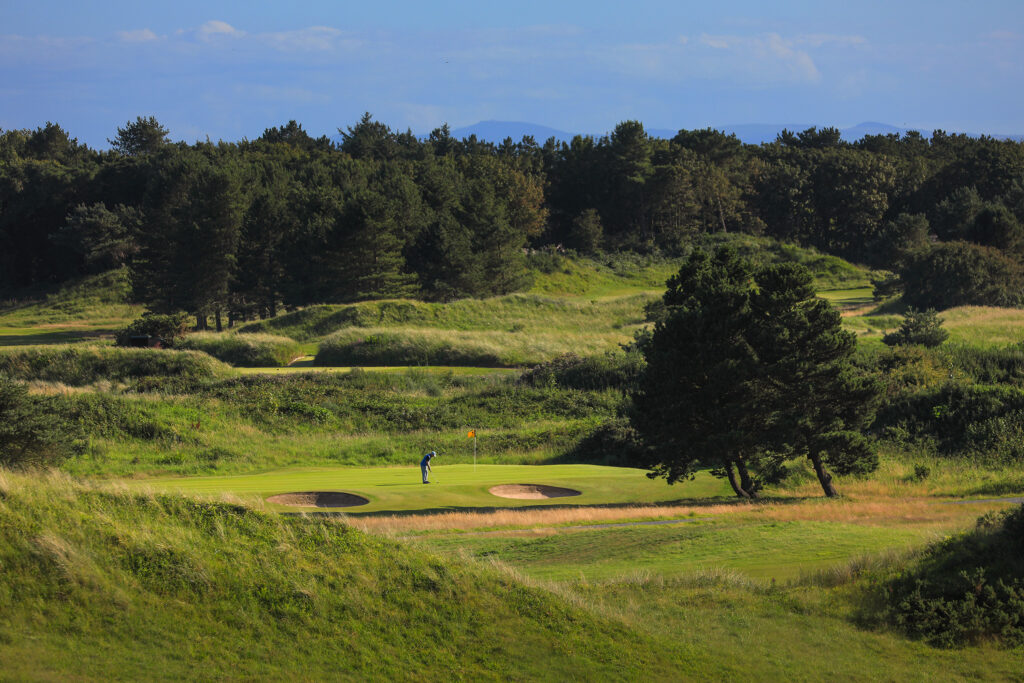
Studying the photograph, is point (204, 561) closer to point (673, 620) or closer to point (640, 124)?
point (673, 620)

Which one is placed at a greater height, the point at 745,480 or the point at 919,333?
the point at 919,333

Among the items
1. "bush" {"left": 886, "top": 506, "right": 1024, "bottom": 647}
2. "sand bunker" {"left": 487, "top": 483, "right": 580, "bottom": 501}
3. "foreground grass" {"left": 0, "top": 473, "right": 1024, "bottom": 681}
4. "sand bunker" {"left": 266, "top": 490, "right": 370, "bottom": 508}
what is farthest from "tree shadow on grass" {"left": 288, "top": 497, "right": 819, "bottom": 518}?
"bush" {"left": 886, "top": 506, "right": 1024, "bottom": 647}

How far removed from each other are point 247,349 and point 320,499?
117 ft

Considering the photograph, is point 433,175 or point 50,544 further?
point 433,175

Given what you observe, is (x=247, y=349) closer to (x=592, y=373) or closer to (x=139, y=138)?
(x=592, y=373)

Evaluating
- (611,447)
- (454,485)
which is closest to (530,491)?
(454,485)

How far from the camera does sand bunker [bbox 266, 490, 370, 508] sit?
18.9 meters

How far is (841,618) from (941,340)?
3520 centimetres

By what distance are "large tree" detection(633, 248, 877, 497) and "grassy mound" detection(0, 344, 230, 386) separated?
2575 cm

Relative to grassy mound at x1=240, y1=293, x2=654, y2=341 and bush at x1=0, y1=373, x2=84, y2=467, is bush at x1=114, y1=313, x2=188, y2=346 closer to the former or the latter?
grassy mound at x1=240, y1=293, x2=654, y2=341

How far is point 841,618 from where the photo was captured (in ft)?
38.4

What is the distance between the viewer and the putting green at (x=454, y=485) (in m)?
19.3

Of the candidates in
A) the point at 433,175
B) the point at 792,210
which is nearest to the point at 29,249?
the point at 433,175

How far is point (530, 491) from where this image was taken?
22.0m
